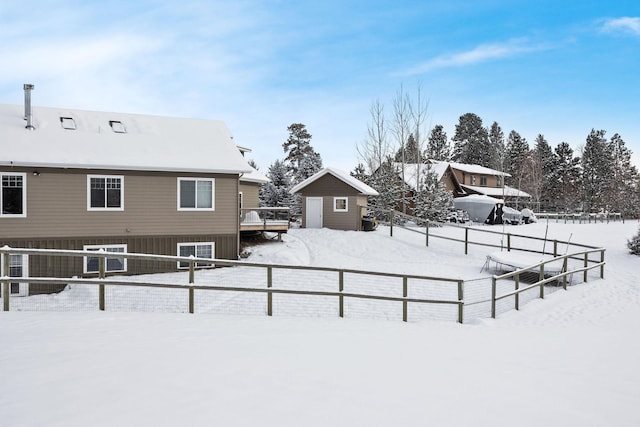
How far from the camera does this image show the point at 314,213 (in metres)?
25.8

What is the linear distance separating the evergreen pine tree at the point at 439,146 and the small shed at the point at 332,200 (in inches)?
1916

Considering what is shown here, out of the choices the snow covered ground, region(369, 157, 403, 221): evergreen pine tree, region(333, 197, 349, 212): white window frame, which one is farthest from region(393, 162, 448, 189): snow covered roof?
Result: the snow covered ground

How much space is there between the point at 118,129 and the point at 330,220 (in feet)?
42.3

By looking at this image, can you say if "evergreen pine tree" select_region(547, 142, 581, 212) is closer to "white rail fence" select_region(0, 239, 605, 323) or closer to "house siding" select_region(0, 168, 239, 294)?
"white rail fence" select_region(0, 239, 605, 323)

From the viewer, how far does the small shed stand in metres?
25.0

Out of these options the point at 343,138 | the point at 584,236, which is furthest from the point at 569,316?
the point at 343,138

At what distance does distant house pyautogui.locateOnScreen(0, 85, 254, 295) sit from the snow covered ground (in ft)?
29.6

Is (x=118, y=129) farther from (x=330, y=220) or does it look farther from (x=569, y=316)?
(x=569, y=316)

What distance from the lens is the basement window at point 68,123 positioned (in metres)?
16.1

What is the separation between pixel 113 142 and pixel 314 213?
12697mm

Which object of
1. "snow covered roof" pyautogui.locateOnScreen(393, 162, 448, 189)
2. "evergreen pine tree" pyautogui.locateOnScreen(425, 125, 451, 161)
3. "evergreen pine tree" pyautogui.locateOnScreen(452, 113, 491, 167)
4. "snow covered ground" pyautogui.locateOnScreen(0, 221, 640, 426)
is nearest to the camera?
"snow covered ground" pyautogui.locateOnScreen(0, 221, 640, 426)

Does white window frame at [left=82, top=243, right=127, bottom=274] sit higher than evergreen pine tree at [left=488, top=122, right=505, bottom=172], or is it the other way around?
evergreen pine tree at [left=488, top=122, right=505, bottom=172]

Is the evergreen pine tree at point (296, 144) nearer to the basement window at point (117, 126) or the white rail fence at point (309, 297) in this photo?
the basement window at point (117, 126)

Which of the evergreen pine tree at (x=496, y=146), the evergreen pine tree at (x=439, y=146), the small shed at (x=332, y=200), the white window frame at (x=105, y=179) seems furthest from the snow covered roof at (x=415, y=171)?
the evergreen pine tree at (x=439, y=146)
